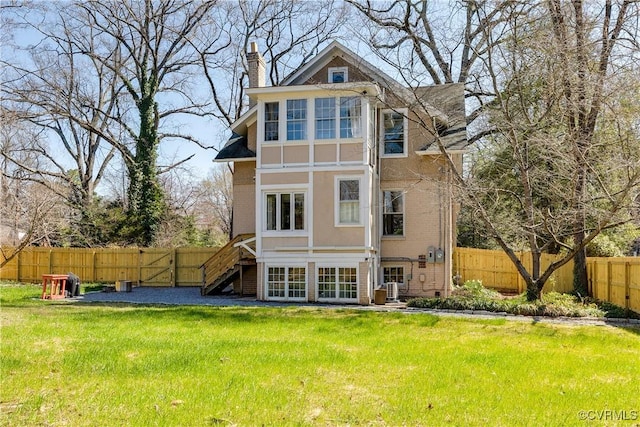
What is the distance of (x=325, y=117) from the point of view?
19234mm

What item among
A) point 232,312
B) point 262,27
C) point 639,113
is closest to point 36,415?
point 232,312

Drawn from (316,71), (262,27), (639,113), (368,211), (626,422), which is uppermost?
(262,27)

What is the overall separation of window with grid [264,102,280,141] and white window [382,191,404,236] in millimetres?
4890

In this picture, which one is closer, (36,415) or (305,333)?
(36,415)

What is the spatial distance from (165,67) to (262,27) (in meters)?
6.44

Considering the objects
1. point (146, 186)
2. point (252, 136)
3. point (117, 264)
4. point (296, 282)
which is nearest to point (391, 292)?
point (296, 282)

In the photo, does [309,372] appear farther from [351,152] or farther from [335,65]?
[335,65]

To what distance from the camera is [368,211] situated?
18781 millimetres

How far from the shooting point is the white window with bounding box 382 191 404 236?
20922mm

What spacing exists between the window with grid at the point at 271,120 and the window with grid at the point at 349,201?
2933 mm

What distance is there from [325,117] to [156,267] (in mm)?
12919

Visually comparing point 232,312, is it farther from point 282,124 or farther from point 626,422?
point 626,422

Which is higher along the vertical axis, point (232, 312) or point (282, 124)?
point (282, 124)

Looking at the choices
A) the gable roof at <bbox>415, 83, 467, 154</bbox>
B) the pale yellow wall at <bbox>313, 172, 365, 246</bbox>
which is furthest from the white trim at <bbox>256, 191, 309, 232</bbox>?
the gable roof at <bbox>415, 83, 467, 154</bbox>
